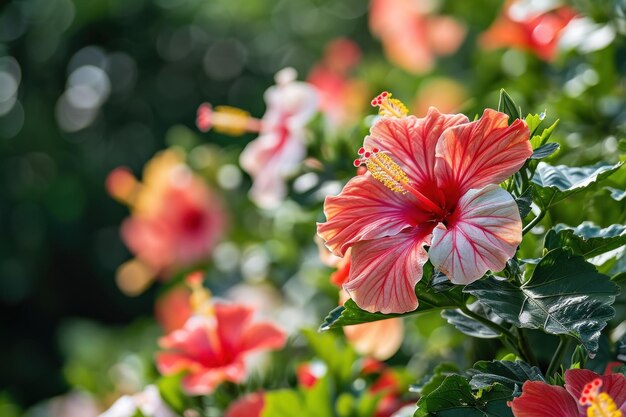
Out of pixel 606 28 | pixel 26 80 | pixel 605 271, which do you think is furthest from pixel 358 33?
pixel 605 271

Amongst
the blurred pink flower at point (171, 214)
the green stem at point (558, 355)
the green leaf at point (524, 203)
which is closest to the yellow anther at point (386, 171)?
the green leaf at point (524, 203)

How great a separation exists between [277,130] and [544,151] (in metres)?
0.64

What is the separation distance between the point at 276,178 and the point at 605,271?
566 mm

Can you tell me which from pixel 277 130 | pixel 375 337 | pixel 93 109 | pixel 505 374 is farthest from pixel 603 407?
pixel 93 109

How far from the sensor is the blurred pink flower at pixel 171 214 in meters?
1.86

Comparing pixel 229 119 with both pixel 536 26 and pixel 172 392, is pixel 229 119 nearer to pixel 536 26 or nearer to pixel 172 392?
pixel 172 392

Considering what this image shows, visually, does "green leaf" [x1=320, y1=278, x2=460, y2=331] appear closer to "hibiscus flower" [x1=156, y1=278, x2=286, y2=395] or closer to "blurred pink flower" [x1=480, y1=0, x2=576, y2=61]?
"hibiscus flower" [x1=156, y1=278, x2=286, y2=395]

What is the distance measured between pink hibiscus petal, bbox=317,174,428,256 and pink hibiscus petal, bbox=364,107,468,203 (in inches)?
1.1

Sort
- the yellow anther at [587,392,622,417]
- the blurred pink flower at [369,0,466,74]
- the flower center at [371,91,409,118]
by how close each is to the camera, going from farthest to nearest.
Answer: the blurred pink flower at [369,0,466,74] → the flower center at [371,91,409,118] → the yellow anther at [587,392,622,417]

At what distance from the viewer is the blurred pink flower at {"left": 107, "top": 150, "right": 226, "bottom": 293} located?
1858 millimetres

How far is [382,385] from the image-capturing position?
1.20 meters

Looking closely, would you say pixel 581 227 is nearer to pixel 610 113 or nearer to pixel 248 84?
pixel 610 113

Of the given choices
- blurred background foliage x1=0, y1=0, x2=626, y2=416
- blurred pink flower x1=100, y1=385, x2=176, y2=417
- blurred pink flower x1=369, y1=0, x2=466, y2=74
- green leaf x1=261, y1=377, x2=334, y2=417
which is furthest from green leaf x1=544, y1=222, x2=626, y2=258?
blurred background foliage x1=0, y1=0, x2=626, y2=416

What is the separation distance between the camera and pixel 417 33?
6.88 feet
